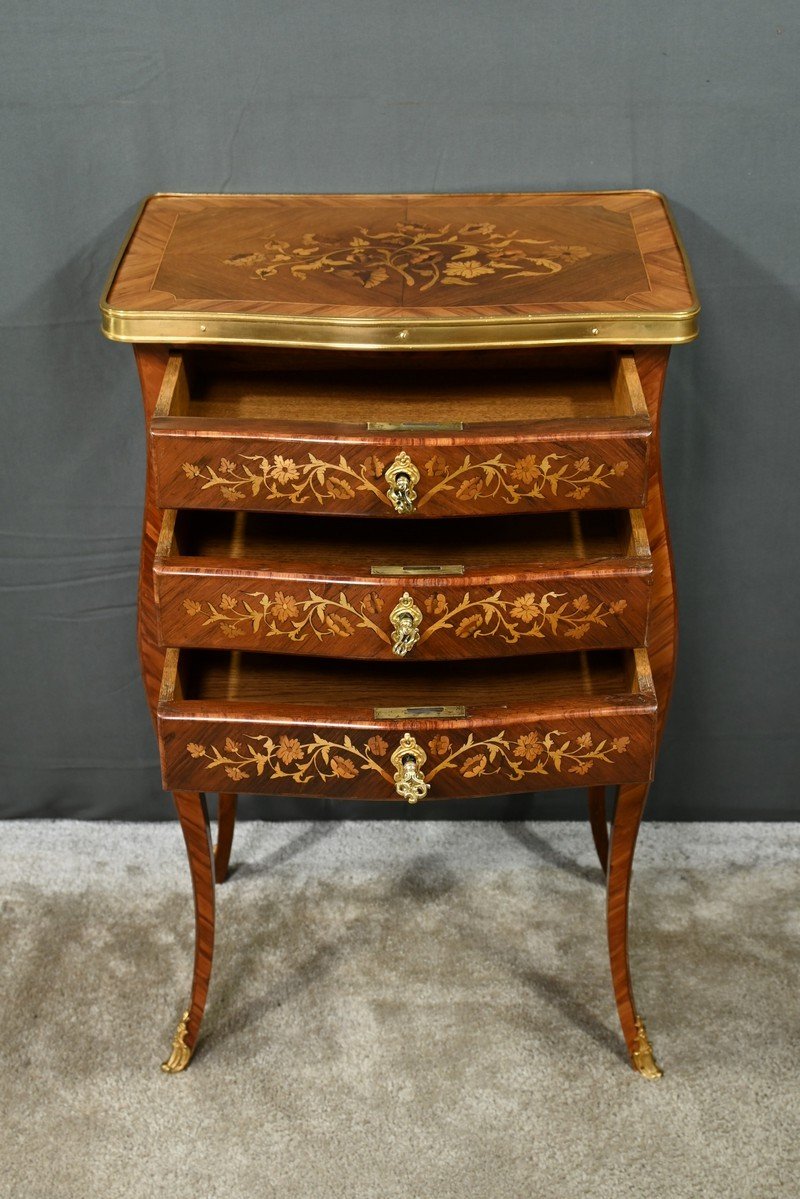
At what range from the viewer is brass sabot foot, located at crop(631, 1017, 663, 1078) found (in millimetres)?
1600

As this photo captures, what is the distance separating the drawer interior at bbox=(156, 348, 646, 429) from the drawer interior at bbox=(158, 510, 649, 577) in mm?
125

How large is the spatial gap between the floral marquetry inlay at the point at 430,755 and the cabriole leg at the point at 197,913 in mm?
118

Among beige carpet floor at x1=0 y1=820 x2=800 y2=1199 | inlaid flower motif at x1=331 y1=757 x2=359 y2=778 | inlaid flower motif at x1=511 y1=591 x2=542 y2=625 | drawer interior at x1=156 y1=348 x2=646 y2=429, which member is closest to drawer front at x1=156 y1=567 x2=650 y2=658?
inlaid flower motif at x1=511 y1=591 x2=542 y2=625

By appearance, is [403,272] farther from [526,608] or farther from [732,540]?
[732,540]

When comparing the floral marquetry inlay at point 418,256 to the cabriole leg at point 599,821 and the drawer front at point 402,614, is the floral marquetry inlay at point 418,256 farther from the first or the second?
the cabriole leg at point 599,821

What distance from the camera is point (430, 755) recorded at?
52.3 inches

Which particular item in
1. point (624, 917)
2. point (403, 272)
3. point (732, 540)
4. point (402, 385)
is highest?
point (403, 272)

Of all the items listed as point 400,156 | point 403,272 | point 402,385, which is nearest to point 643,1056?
point 402,385

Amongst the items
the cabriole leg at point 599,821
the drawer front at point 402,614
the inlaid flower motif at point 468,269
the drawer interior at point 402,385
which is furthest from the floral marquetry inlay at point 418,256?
the cabriole leg at point 599,821

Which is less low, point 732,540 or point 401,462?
point 401,462

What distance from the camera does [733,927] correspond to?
1.82m

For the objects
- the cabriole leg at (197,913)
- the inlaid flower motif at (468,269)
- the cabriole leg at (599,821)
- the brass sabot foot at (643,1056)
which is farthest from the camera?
the cabriole leg at (599,821)

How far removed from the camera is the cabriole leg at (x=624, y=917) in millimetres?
1465

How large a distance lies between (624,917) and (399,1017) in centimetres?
33
